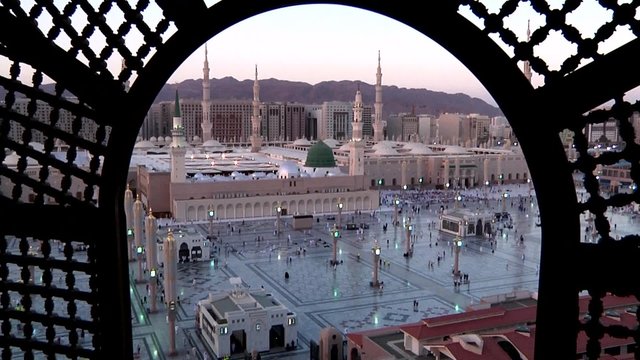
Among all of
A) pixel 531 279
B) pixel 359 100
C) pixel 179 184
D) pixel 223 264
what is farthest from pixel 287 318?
pixel 359 100

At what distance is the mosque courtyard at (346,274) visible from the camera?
8.74 m

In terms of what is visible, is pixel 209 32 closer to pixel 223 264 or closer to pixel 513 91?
pixel 513 91

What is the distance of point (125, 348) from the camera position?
121cm

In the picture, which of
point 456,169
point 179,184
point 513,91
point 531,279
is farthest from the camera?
point 456,169

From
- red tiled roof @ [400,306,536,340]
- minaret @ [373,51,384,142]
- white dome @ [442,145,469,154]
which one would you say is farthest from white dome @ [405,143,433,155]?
red tiled roof @ [400,306,536,340]

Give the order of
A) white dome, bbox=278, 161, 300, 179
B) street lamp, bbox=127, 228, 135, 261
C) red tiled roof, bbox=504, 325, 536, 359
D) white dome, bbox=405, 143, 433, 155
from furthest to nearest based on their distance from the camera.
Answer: white dome, bbox=405, 143, 433, 155, white dome, bbox=278, 161, 300, 179, street lamp, bbox=127, 228, 135, 261, red tiled roof, bbox=504, 325, 536, 359

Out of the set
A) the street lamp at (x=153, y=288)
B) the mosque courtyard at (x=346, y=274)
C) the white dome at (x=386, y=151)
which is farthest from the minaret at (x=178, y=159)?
the white dome at (x=386, y=151)

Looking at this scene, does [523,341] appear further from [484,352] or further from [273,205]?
[273,205]

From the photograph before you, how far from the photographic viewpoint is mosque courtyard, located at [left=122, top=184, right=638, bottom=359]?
8.74 m

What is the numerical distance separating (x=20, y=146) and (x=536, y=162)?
100 cm

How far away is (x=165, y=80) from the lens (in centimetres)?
114

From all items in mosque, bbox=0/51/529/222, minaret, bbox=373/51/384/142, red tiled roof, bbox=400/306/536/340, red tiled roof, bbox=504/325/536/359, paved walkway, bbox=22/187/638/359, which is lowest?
paved walkway, bbox=22/187/638/359

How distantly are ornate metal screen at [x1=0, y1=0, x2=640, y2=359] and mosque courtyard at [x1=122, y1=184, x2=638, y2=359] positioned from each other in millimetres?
6754

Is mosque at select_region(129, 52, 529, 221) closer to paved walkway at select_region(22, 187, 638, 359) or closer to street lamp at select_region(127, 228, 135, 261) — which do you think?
paved walkway at select_region(22, 187, 638, 359)
